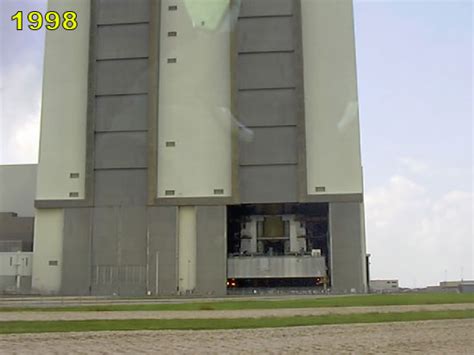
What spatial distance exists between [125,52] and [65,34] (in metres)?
8.44

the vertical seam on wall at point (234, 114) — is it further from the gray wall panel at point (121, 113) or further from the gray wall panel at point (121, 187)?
the gray wall panel at point (121, 187)

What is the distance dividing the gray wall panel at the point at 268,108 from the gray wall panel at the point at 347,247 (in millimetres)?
11430

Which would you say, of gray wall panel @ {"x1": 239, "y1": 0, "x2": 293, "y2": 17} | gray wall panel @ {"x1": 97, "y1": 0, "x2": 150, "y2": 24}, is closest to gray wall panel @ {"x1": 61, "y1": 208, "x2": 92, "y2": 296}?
gray wall panel @ {"x1": 97, "y1": 0, "x2": 150, "y2": 24}

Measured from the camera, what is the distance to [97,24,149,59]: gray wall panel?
7638 cm

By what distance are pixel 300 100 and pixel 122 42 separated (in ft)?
74.5

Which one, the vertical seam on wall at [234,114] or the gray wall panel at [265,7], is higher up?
the gray wall panel at [265,7]

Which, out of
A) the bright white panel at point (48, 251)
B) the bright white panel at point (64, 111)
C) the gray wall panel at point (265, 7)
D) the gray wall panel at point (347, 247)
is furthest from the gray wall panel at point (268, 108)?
the bright white panel at point (48, 251)

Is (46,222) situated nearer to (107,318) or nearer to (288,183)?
(288,183)

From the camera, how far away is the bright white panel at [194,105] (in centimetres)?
7362

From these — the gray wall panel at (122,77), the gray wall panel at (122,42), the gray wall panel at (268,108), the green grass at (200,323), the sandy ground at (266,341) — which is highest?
the gray wall panel at (122,42)

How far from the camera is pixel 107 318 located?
96.0 feet

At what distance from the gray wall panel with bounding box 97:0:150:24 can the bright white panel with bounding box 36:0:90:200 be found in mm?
2352

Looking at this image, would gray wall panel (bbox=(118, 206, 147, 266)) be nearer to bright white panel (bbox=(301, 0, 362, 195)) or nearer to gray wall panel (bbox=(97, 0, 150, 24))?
bright white panel (bbox=(301, 0, 362, 195))

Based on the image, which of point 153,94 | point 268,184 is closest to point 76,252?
point 153,94
